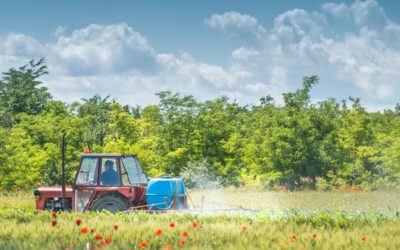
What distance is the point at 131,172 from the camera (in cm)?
1288

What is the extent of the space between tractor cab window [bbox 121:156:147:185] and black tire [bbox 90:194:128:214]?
0.53 metres

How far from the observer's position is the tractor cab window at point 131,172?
12.6 meters

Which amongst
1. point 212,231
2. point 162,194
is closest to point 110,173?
point 162,194

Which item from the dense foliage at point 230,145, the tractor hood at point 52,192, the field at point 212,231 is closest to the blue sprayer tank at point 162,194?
the tractor hood at point 52,192

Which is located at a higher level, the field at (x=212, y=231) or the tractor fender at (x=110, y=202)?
the tractor fender at (x=110, y=202)

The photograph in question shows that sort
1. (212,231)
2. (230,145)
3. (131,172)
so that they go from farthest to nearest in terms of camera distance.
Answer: (230,145) → (131,172) → (212,231)

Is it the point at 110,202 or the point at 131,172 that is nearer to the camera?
the point at 110,202

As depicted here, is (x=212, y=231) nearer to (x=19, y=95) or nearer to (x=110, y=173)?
(x=110, y=173)

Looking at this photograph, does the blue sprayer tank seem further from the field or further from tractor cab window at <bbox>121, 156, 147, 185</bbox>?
the field

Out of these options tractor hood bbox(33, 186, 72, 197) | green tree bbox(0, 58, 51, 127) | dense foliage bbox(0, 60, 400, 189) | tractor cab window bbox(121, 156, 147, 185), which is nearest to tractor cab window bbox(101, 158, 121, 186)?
tractor cab window bbox(121, 156, 147, 185)

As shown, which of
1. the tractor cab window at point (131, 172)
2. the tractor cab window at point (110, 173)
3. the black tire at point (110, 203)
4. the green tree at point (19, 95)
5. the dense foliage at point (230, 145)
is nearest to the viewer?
the black tire at point (110, 203)

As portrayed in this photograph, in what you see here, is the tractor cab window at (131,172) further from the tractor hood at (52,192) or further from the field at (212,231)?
the field at (212,231)

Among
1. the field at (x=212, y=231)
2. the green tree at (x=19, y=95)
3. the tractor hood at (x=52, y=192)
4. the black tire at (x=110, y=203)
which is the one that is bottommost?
the field at (x=212, y=231)

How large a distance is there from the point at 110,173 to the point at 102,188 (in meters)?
0.45
